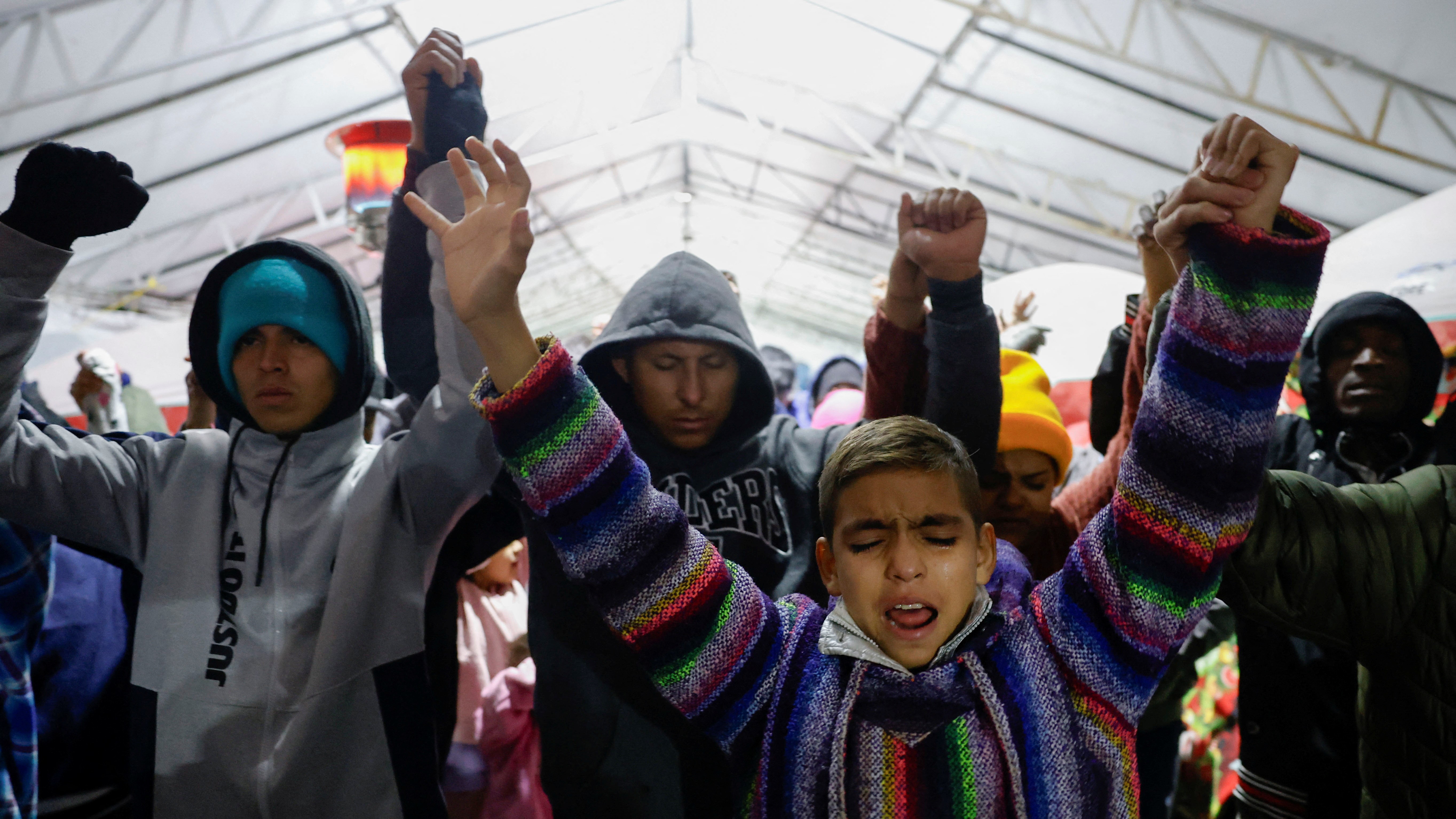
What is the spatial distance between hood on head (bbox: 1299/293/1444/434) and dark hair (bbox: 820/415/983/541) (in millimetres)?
1345

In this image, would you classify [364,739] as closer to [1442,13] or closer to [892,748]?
[892,748]

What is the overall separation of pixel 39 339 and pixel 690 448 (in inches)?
35.1

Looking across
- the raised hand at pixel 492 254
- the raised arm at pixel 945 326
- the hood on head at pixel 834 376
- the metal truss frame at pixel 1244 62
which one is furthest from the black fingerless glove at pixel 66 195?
the metal truss frame at pixel 1244 62

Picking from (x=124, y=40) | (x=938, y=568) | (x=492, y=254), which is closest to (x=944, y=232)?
(x=938, y=568)

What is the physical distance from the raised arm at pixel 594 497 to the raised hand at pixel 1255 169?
2.19 feet

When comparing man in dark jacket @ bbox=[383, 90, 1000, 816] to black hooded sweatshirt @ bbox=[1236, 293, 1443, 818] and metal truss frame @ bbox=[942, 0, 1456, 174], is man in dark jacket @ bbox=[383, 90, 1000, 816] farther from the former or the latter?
metal truss frame @ bbox=[942, 0, 1456, 174]

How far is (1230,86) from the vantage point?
17.8 feet

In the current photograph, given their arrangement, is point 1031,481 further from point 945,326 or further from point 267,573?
point 267,573

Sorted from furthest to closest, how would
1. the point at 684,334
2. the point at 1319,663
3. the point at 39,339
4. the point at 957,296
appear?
the point at 1319,663 < the point at 684,334 < the point at 957,296 < the point at 39,339

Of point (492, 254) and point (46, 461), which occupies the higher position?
point (492, 254)

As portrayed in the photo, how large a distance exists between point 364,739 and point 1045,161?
304 inches

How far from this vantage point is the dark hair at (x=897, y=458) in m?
1.03

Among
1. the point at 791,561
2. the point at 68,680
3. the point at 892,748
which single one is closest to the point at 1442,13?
the point at 791,561

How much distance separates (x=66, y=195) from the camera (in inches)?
44.6
